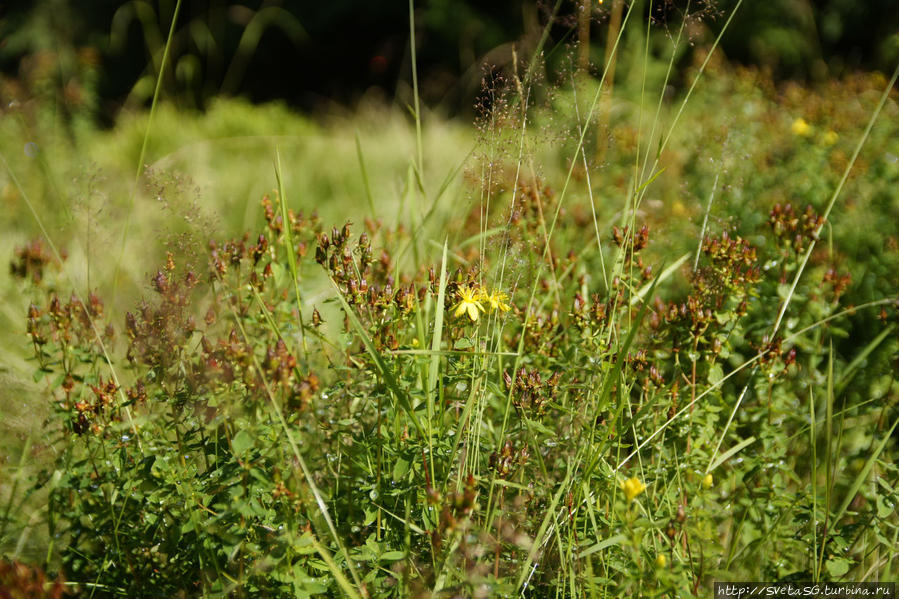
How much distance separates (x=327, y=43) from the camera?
24.2 feet

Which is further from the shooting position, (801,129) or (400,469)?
(801,129)

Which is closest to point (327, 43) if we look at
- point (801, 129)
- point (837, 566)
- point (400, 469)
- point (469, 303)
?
point (801, 129)

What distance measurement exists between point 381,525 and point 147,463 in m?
0.40

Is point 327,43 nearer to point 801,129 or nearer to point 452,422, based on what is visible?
point 801,129

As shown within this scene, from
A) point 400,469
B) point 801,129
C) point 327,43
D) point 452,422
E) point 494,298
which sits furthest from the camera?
point 327,43

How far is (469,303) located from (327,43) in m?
7.00

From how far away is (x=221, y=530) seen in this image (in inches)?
39.3

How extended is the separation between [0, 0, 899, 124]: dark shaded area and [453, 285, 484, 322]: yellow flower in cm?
400

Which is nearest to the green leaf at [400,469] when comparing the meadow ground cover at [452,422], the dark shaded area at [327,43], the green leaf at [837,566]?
the meadow ground cover at [452,422]

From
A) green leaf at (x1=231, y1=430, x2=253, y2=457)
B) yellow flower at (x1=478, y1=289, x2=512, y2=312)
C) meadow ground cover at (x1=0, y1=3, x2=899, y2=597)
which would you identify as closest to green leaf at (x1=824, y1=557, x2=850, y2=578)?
meadow ground cover at (x1=0, y1=3, x2=899, y2=597)

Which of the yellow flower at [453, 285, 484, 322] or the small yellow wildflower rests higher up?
the small yellow wildflower

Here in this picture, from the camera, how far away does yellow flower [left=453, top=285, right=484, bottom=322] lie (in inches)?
43.3

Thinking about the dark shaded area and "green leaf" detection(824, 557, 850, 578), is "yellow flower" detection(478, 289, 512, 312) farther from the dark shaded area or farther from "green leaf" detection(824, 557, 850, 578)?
the dark shaded area

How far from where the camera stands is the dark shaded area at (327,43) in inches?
213
